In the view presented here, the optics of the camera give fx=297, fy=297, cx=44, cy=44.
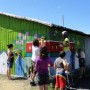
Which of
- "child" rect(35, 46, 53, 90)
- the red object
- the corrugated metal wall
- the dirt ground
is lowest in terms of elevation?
the dirt ground

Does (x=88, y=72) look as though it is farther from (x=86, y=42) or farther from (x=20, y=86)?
(x=20, y=86)

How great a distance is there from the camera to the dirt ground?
1236 centimetres

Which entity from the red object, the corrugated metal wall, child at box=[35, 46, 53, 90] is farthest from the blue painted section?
child at box=[35, 46, 53, 90]

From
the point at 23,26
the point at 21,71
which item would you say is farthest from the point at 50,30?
the point at 21,71

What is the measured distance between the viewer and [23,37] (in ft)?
48.1

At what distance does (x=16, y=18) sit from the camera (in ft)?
49.7

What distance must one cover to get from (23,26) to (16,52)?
134cm

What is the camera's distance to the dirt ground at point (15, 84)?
1236 centimetres

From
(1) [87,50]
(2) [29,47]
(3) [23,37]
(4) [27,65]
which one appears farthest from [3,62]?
(1) [87,50]

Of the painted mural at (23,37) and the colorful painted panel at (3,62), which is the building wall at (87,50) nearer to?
the painted mural at (23,37)

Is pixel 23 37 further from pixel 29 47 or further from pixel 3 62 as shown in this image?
pixel 3 62

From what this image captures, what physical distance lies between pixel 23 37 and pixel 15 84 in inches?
106

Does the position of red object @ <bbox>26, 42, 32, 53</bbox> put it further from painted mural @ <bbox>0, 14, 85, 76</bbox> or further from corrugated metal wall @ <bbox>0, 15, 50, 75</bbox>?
corrugated metal wall @ <bbox>0, 15, 50, 75</bbox>

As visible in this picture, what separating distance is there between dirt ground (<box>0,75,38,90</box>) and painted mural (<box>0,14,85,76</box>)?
98cm
